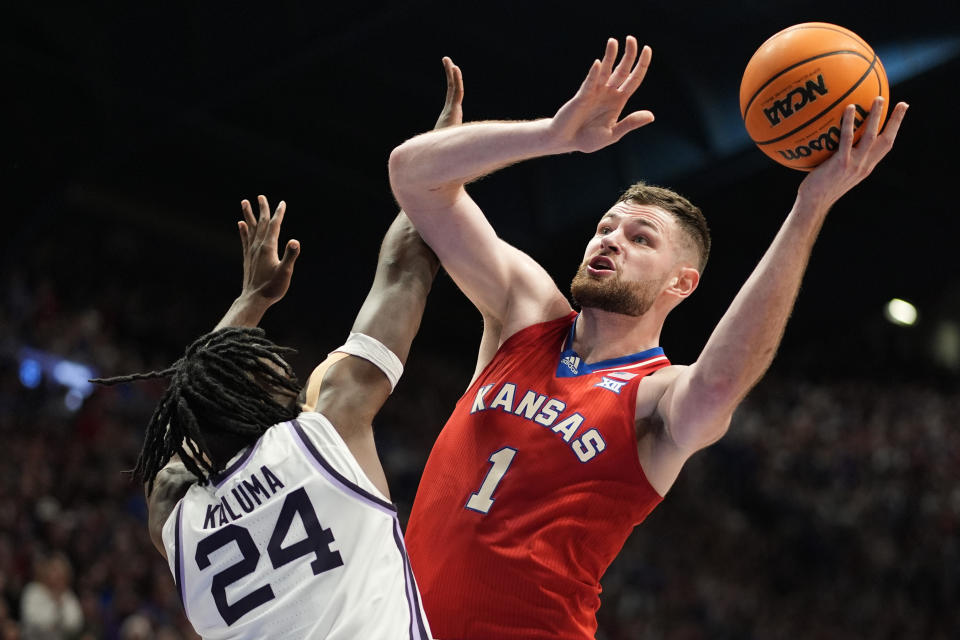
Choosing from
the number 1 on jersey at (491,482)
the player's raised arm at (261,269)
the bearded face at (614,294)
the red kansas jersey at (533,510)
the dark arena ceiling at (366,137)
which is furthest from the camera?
the dark arena ceiling at (366,137)

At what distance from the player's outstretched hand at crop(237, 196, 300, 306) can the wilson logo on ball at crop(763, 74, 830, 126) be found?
68.4 inches

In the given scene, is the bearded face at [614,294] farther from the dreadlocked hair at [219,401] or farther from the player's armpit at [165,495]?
the player's armpit at [165,495]

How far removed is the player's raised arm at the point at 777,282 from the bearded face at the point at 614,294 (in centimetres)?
62

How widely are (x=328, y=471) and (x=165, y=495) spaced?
69 cm

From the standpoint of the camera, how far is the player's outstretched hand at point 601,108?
3301mm

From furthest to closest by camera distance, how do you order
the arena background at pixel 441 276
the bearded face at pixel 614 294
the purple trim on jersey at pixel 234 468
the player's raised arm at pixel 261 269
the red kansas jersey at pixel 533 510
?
the arena background at pixel 441 276 → the player's raised arm at pixel 261 269 → the bearded face at pixel 614 294 → the red kansas jersey at pixel 533 510 → the purple trim on jersey at pixel 234 468

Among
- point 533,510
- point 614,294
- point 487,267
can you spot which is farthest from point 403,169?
point 533,510

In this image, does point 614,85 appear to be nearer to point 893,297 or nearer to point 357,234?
point 357,234

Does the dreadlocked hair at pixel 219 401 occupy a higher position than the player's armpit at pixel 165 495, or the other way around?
the dreadlocked hair at pixel 219 401

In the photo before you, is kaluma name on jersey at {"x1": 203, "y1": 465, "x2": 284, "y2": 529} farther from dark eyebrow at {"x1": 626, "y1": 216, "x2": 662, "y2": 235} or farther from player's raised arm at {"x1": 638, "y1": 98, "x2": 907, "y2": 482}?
dark eyebrow at {"x1": 626, "y1": 216, "x2": 662, "y2": 235}

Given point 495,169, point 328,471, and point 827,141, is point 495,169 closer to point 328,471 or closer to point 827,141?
point 827,141

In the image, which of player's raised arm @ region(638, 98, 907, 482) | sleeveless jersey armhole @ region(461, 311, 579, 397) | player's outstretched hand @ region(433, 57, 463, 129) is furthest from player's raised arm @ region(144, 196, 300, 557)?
player's raised arm @ region(638, 98, 907, 482)

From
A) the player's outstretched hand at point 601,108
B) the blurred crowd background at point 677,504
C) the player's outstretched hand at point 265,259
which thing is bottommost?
the blurred crowd background at point 677,504

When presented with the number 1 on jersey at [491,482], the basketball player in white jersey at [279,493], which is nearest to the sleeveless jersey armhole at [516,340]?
the number 1 on jersey at [491,482]
